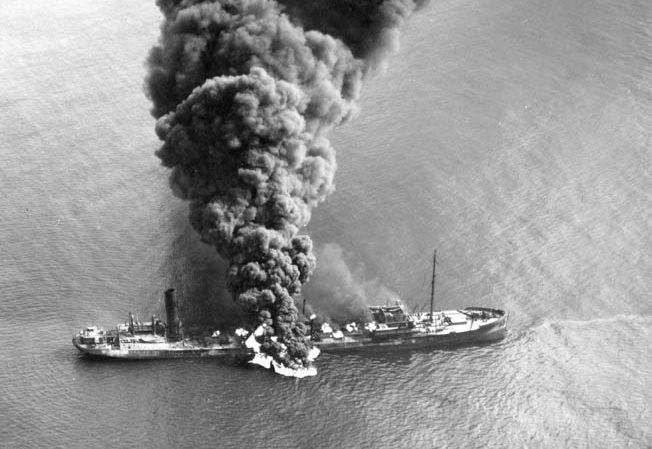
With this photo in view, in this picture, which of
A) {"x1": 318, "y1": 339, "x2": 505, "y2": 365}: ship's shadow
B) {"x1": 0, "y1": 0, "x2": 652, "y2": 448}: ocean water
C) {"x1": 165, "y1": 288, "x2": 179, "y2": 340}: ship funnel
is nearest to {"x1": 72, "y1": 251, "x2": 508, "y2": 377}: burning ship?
{"x1": 165, "y1": 288, "x2": 179, "y2": 340}: ship funnel

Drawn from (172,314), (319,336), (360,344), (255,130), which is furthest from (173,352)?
(255,130)

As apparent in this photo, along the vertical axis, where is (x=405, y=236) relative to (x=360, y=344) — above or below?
above

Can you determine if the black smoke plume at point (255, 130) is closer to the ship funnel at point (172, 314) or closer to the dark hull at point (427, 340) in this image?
the ship funnel at point (172, 314)

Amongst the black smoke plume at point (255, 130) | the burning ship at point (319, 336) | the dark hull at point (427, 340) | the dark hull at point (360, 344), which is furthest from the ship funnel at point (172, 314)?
the dark hull at point (427, 340)

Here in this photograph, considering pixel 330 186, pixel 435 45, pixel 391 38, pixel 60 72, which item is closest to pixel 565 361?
pixel 330 186

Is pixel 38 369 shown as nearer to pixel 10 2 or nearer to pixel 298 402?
pixel 298 402

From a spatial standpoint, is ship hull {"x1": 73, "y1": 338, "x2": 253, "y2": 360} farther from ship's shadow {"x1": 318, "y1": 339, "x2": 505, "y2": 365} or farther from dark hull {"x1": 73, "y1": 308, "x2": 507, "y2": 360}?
ship's shadow {"x1": 318, "y1": 339, "x2": 505, "y2": 365}

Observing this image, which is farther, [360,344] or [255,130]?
[360,344]

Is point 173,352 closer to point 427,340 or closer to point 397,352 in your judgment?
point 397,352
